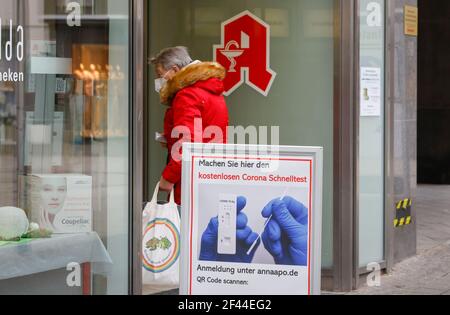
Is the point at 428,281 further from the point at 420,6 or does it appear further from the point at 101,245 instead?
the point at 420,6

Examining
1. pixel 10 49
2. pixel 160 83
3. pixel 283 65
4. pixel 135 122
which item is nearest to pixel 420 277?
pixel 283 65

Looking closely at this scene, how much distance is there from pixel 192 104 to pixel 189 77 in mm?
213

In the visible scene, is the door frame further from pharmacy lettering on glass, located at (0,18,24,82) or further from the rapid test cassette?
the rapid test cassette

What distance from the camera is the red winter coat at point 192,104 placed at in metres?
6.95

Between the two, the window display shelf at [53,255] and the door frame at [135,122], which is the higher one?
the door frame at [135,122]

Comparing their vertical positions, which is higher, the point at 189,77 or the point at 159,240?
the point at 189,77

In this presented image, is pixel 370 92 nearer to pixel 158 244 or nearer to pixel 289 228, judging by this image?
pixel 158 244

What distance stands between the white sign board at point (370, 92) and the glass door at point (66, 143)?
2.43 m

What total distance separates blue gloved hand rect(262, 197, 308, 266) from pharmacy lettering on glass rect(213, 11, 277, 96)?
357 cm

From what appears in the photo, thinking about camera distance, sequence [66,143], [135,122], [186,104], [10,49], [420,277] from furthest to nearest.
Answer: [420,277]
[186,104]
[135,122]
[66,143]
[10,49]

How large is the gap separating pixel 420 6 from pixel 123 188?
464 inches

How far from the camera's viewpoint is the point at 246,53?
8625mm

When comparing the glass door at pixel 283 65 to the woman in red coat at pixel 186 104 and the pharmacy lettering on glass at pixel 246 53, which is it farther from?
the woman in red coat at pixel 186 104

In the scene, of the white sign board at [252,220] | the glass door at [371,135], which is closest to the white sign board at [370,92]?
the glass door at [371,135]
